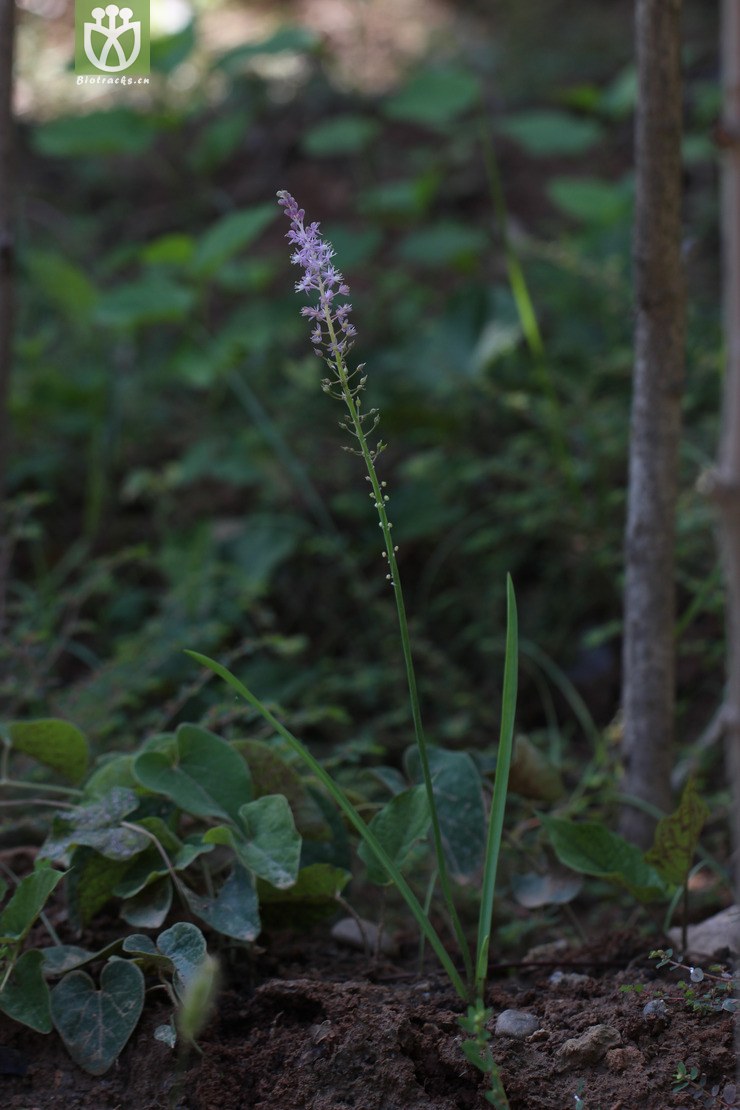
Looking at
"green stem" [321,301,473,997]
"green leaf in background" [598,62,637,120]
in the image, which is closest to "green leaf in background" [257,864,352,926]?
"green stem" [321,301,473,997]

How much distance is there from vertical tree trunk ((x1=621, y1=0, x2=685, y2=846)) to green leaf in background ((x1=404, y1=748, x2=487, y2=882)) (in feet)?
1.04

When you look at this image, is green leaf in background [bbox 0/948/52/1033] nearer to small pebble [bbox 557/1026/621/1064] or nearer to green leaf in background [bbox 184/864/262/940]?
green leaf in background [bbox 184/864/262/940]

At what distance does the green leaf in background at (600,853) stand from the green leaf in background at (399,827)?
0.16 meters

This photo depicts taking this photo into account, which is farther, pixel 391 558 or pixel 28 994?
pixel 28 994

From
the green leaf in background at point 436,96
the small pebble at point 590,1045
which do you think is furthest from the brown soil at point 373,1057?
the green leaf in background at point 436,96

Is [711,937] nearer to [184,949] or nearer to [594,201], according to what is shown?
[184,949]

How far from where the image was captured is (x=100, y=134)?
3.17m

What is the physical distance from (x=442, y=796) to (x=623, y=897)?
16.1 inches

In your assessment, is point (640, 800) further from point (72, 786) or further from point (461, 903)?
point (72, 786)

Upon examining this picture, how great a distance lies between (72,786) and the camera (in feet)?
4.99

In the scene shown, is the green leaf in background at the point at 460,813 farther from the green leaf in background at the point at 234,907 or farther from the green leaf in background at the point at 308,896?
the green leaf in background at the point at 234,907

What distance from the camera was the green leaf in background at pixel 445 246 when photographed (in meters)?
3.18
